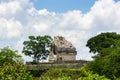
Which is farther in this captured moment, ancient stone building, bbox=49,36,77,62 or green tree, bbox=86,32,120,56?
green tree, bbox=86,32,120,56

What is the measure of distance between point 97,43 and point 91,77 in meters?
70.0

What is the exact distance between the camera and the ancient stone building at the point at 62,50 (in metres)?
82.1

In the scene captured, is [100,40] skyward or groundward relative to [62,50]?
skyward

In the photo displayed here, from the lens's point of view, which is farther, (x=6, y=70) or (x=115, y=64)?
(x=115, y=64)

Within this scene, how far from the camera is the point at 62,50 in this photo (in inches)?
3255

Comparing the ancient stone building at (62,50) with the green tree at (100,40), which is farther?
the green tree at (100,40)

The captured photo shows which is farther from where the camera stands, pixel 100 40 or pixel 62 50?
pixel 100 40

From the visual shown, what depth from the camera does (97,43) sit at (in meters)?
86.4

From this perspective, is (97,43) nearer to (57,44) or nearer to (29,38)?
(57,44)

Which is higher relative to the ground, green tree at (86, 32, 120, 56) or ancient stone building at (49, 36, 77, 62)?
green tree at (86, 32, 120, 56)

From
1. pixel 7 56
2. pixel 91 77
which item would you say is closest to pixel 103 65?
pixel 7 56

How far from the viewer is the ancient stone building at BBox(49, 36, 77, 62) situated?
269 ft

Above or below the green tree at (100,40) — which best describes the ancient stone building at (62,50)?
below

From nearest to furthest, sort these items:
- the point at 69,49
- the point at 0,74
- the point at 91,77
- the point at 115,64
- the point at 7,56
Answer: the point at 91,77 → the point at 0,74 → the point at 7,56 → the point at 115,64 → the point at 69,49
